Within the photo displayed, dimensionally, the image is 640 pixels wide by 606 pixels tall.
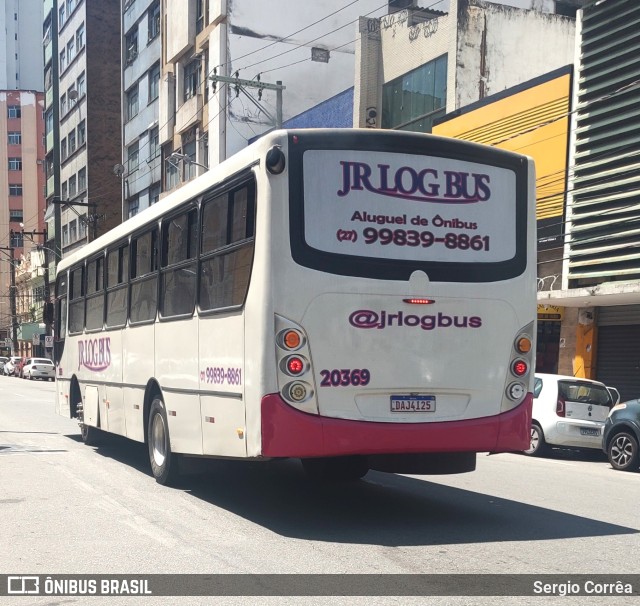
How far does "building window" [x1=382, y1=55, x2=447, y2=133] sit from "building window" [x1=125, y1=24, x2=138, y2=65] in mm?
26975

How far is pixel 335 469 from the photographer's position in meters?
10.6

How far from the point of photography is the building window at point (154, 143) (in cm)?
5019

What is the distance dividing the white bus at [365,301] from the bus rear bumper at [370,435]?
12mm

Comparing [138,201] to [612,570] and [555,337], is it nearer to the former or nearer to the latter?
[555,337]

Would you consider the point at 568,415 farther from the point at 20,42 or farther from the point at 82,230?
the point at 20,42

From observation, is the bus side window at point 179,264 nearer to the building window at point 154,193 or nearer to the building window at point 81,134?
the building window at point 154,193

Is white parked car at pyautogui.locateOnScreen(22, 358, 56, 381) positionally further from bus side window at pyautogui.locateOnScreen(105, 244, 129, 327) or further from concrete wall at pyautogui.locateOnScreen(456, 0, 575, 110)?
bus side window at pyautogui.locateOnScreen(105, 244, 129, 327)

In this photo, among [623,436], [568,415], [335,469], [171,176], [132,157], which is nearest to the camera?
[335,469]

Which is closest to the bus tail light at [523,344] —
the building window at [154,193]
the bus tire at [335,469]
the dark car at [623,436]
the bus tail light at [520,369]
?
the bus tail light at [520,369]

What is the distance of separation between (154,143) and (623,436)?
40636mm

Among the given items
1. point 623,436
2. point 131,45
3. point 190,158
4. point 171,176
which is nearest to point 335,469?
point 623,436

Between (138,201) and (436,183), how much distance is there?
47.7m

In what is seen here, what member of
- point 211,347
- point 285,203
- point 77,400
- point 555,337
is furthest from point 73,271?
point 555,337

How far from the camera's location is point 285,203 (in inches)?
306
